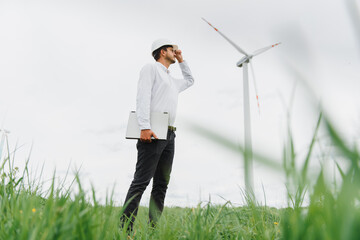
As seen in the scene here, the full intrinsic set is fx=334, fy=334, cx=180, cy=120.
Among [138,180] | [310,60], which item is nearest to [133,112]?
[138,180]

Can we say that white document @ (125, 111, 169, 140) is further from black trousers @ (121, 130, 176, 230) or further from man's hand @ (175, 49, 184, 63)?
man's hand @ (175, 49, 184, 63)

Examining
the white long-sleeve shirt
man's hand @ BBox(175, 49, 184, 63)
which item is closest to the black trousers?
the white long-sleeve shirt

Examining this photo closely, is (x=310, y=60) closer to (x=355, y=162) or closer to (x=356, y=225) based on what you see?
(x=355, y=162)

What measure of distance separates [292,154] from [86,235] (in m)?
0.84

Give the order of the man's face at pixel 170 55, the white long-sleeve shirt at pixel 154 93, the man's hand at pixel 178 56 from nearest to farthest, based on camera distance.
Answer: the white long-sleeve shirt at pixel 154 93 < the man's face at pixel 170 55 < the man's hand at pixel 178 56

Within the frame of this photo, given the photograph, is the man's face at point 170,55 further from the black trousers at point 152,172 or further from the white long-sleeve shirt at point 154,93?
the black trousers at point 152,172

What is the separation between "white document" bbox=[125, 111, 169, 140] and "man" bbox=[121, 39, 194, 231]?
0.21 ft

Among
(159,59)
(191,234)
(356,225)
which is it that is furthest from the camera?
(159,59)

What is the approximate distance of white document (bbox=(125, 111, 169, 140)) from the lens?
327 cm

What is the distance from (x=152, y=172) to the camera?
127 inches

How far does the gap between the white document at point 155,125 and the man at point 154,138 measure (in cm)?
6

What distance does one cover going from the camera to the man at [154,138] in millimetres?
3201

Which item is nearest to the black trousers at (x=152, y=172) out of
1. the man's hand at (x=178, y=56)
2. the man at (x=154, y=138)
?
the man at (x=154, y=138)

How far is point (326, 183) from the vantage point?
1.21 ft
